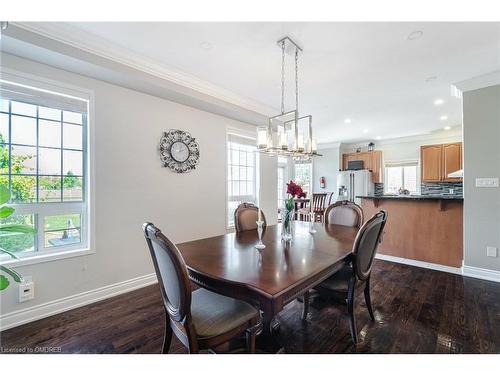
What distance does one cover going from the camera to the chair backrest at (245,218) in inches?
100

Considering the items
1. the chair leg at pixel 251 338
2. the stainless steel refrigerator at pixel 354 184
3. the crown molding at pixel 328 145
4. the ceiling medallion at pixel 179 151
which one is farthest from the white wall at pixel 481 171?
the crown molding at pixel 328 145

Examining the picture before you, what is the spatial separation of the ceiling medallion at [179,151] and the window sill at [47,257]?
1290 millimetres

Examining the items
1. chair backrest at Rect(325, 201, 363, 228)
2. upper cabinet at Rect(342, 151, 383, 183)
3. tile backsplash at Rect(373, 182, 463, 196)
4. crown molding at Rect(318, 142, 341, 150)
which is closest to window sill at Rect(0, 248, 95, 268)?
chair backrest at Rect(325, 201, 363, 228)

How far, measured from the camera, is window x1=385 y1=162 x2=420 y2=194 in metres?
6.38

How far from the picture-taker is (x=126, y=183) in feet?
8.89

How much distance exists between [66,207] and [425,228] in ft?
15.6

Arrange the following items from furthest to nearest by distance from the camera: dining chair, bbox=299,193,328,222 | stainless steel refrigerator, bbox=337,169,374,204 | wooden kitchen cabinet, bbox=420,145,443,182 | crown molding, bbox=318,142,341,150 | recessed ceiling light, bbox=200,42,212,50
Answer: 1. crown molding, bbox=318,142,341,150
2. stainless steel refrigerator, bbox=337,169,374,204
3. dining chair, bbox=299,193,328,222
4. wooden kitchen cabinet, bbox=420,145,443,182
5. recessed ceiling light, bbox=200,42,212,50

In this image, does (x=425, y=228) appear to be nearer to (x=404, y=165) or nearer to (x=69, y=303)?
(x=404, y=165)

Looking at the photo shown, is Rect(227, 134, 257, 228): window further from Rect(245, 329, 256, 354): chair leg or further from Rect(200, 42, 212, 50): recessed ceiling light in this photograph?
Rect(245, 329, 256, 354): chair leg

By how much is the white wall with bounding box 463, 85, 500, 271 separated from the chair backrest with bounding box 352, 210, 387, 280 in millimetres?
2237

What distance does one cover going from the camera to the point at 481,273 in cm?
306
